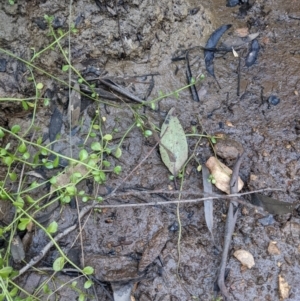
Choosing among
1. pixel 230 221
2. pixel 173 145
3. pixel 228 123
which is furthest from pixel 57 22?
pixel 230 221

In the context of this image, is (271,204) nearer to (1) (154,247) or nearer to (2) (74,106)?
(1) (154,247)

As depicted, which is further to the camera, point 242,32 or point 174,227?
point 242,32

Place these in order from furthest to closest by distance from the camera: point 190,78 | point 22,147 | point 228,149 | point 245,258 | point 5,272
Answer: point 190,78 → point 228,149 → point 245,258 → point 22,147 → point 5,272

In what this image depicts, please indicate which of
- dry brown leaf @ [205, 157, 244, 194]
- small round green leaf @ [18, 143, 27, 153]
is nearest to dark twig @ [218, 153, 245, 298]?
dry brown leaf @ [205, 157, 244, 194]

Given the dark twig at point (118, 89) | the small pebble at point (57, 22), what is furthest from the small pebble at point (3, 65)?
the dark twig at point (118, 89)

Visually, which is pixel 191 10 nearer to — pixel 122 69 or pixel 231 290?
pixel 122 69

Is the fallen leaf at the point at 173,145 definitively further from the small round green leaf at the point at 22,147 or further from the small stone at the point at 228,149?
the small round green leaf at the point at 22,147

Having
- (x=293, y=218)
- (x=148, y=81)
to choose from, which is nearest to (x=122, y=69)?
(x=148, y=81)
